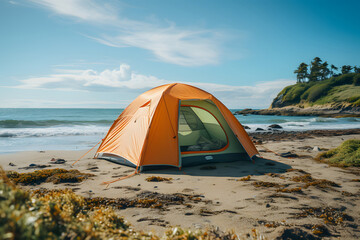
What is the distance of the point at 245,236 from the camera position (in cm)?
306

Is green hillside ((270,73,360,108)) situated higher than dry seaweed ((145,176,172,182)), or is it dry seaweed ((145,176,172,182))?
green hillside ((270,73,360,108))

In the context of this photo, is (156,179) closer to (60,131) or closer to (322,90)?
(60,131)

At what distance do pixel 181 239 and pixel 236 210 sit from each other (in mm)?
2320

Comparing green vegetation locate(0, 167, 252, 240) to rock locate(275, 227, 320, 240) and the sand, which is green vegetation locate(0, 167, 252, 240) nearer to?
the sand

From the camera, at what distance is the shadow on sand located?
6419mm

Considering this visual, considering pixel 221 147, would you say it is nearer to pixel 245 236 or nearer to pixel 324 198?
pixel 324 198

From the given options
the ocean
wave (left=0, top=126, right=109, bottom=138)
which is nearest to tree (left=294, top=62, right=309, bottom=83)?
the ocean

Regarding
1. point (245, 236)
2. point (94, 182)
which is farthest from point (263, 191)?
point (94, 182)

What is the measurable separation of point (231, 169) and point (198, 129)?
2711 millimetres

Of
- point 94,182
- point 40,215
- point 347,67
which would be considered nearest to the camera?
point 40,215

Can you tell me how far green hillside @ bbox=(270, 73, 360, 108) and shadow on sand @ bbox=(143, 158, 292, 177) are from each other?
50397mm

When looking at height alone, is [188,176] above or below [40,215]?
below

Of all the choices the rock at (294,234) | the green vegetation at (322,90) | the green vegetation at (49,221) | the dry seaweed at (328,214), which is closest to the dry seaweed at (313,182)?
the dry seaweed at (328,214)

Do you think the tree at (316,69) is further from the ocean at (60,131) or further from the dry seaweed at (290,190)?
the dry seaweed at (290,190)
